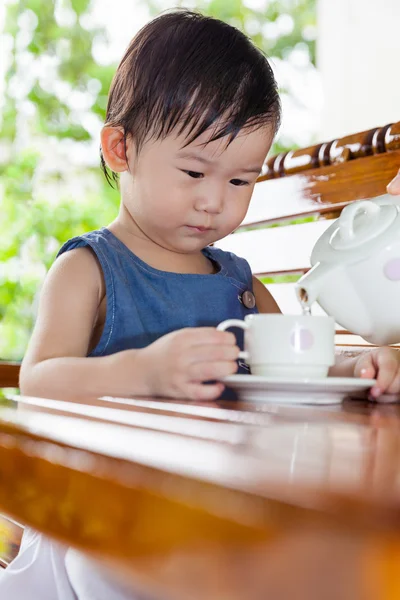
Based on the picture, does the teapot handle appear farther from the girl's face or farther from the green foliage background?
the green foliage background

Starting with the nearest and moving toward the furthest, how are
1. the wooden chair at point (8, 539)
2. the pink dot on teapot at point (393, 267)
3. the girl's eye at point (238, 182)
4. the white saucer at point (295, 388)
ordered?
the white saucer at point (295, 388) < the pink dot on teapot at point (393, 267) < the wooden chair at point (8, 539) < the girl's eye at point (238, 182)

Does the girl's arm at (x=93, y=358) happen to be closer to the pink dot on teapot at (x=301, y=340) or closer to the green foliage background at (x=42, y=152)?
the pink dot on teapot at (x=301, y=340)

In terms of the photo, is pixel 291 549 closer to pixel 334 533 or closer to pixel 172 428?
pixel 334 533

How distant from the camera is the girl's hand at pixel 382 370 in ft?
2.96

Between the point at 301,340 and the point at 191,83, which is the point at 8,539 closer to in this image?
the point at 301,340

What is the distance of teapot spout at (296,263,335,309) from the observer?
0.91m

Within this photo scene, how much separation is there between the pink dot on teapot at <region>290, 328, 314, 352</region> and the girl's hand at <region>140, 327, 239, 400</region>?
2.5 inches

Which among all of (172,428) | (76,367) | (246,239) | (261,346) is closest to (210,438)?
(172,428)

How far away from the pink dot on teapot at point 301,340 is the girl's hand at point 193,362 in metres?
0.06

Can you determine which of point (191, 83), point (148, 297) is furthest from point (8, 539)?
point (191, 83)

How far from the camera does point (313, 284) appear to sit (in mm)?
918

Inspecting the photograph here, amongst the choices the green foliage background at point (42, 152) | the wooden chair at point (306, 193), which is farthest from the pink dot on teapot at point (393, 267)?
the green foliage background at point (42, 152)

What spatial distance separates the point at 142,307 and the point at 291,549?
1118mm

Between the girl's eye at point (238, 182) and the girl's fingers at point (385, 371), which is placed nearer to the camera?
the girl's fingers at point (385, 371)
